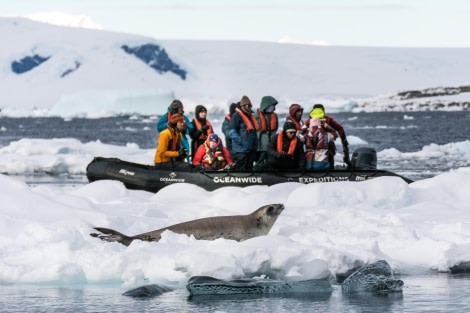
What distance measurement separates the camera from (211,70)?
120 metres

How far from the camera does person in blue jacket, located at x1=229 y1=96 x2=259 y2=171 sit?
1365 centimetres

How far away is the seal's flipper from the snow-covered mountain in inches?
3981

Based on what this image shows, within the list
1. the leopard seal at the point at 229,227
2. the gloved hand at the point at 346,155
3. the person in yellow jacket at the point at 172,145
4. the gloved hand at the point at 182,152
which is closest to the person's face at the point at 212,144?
the person in yellow jacket at the point at 172,145

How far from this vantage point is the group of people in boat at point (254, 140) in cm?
1309

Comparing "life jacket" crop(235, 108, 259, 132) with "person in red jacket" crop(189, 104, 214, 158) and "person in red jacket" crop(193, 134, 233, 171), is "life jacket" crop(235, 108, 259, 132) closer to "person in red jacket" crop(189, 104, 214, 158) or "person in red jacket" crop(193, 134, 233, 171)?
"person in red jacket" crop(193, 134, 233, 171)

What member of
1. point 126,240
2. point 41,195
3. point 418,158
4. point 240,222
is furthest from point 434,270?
point 418,158

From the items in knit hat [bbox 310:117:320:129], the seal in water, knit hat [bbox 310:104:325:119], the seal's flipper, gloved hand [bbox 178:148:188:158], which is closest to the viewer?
the seal in water

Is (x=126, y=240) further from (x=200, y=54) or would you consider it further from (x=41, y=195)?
(x=200, y=54)

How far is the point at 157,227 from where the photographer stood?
945 cm

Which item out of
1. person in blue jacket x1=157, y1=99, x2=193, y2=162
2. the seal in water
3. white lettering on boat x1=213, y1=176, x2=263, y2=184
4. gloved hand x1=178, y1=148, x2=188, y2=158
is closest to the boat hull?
white lettering on boat x1=213, y1=176, x2=263, y2=184

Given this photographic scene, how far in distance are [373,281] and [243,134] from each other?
21.8 feet

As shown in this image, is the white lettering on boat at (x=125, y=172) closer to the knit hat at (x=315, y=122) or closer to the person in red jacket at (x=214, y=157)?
the person in red jacket at (x=214, y=157)

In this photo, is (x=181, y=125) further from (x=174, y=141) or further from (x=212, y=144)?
(x=174, y=141)

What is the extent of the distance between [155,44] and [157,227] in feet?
383
